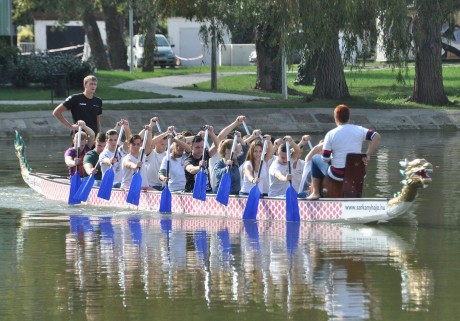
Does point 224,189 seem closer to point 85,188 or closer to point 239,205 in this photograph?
point 239,205

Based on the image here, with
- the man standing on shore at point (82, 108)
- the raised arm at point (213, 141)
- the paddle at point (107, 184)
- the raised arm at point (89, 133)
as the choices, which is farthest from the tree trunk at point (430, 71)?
the paddle at point (107, 184)

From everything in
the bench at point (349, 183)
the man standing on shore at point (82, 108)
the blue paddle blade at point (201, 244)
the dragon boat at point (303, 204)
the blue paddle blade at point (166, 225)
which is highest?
the man standing on shore at point (82, 108)

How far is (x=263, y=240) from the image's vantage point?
664 inches

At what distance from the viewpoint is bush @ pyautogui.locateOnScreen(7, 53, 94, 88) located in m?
43.1

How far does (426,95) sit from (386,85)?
649 cm

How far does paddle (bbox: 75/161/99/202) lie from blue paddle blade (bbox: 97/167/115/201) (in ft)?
1.28

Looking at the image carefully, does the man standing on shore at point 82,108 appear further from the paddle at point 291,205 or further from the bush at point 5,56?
the bush at point 5,56

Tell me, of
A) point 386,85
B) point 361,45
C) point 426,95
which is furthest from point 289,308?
point 386,85

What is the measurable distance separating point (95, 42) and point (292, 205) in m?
43.0

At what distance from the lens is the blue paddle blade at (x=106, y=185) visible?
2050 centimetres

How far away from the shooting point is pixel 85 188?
68.9 ft

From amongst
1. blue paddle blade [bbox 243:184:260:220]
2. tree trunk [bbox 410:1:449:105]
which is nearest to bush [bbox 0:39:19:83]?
tree trunk [bbox 410:1:449:105]

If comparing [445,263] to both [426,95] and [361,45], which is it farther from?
[426,95]

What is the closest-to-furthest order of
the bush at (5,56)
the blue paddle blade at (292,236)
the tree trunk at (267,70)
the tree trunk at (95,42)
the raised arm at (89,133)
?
the blue paddle blade at (292,236)
the raised arm at (89,133)
the bush at (5,56)
the tree trunk at (267,70)
the tree trunk at (95,42)
